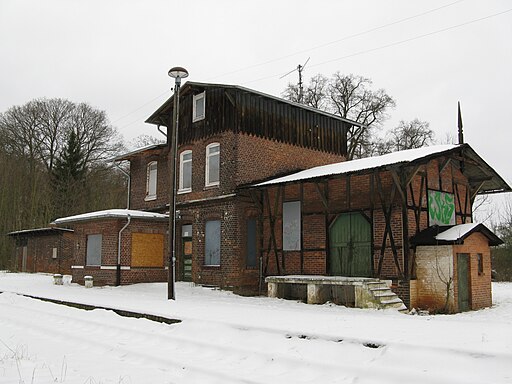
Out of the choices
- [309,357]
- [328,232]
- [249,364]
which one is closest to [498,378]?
[309,357]

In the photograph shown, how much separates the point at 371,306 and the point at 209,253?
7.73 m

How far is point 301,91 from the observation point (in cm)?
3756

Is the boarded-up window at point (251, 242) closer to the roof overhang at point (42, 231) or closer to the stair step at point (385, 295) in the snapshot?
the stair step at point (385, 295)

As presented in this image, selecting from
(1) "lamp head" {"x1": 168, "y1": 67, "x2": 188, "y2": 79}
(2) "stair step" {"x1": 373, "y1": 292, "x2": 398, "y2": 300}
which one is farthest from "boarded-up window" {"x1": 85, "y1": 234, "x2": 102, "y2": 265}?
(2) "stair step" {"x1": 373, "y1": 292, "x2": 398, "y2": 300}

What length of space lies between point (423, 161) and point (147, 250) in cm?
1159

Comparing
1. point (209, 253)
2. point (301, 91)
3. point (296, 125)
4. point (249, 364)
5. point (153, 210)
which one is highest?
point (301, 91)

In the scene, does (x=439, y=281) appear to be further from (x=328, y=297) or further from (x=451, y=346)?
(x=451, y=346)

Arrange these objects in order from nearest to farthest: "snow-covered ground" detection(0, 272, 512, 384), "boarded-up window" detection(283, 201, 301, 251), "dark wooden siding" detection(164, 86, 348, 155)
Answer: "snow-covered ground" detection(0, 272, 512, 384) → "boarded-up window" detection(283, 201, 301, 251) → "dark wooden siding" detection(164, 86, 348, 155)

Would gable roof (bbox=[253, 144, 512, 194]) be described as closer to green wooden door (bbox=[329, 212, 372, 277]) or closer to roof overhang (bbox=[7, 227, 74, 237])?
green wooden door (bbox=[329, 212, 372, 277])

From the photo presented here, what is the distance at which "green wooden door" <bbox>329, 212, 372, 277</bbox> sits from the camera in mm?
15273

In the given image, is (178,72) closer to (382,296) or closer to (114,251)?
(382,296)

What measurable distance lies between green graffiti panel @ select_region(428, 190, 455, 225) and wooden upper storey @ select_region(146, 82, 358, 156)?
6.33 m

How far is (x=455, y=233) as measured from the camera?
14.1m

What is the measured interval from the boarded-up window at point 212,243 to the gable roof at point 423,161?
9.47 feet
